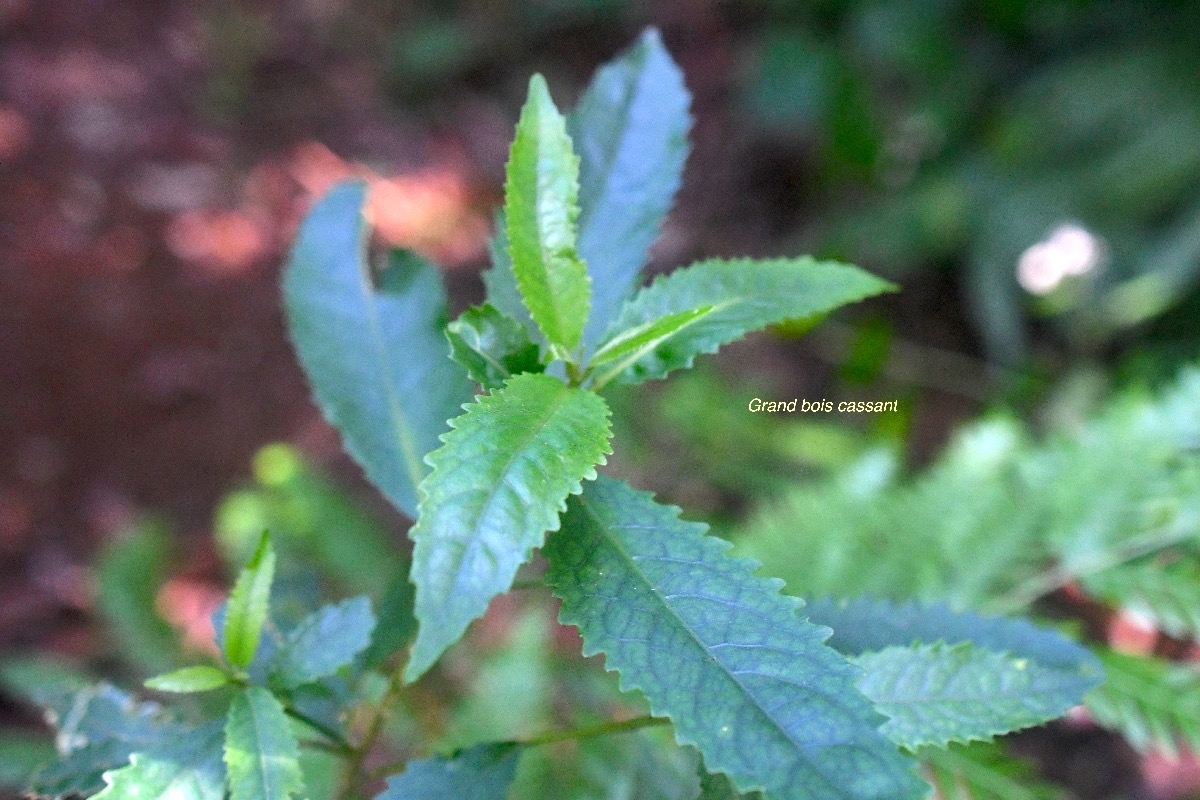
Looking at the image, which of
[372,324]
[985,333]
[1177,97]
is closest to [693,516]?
[372,324]

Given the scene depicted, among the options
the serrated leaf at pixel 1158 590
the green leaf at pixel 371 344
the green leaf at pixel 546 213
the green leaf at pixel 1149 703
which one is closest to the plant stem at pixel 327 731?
the green leaf at pixel 371 344

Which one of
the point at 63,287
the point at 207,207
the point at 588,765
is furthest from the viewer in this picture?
the point at 207,207

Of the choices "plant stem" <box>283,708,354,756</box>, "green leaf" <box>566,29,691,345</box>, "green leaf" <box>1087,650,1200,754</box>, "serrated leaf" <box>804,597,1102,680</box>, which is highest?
"green leaf" <box>566,29,691,345</box>

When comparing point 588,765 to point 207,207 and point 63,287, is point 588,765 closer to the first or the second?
point 63,287

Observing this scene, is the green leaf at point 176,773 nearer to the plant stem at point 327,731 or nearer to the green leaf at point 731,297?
the plant stem at point 327,731

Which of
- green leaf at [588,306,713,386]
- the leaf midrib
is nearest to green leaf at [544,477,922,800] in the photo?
the leaf midrib

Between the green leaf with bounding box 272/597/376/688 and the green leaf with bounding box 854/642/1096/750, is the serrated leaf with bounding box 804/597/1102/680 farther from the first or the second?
the green leaf with bounding box 272/597/376/688

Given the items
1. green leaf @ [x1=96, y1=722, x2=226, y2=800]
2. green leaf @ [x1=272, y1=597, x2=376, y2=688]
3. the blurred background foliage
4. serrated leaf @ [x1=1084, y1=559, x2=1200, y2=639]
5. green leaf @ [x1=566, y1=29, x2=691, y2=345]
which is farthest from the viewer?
the blurred background foliage
